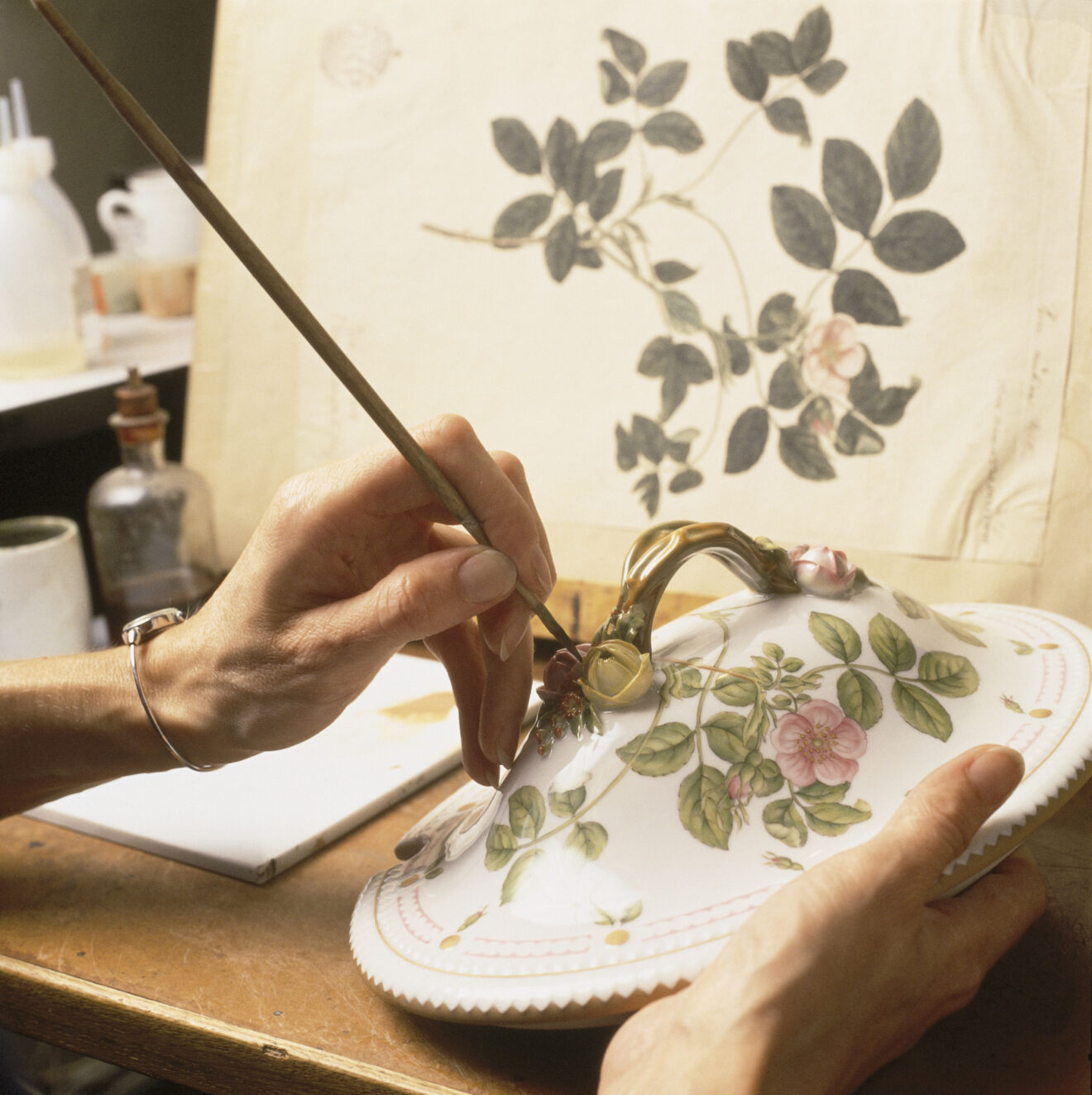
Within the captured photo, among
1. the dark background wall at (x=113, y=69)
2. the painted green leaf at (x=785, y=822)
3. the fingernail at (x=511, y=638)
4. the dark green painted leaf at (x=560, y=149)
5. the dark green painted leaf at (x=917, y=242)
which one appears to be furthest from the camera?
the dark background wall at (x=113, y=69)

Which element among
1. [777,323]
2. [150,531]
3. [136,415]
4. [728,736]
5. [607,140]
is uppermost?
[607,140]

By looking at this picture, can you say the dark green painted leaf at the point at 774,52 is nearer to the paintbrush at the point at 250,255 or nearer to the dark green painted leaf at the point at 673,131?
the dark green painted leaf at the point at 673,131

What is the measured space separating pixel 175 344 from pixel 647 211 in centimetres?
67

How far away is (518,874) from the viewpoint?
0.49 metres

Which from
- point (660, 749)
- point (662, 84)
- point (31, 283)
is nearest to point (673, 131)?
point (662, 84)

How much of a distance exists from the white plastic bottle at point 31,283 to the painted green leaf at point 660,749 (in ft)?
2.93

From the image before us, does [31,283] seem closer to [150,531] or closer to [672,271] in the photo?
[150,531]

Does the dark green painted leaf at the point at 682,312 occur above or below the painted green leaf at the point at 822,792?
above

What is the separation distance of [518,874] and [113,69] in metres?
1.23

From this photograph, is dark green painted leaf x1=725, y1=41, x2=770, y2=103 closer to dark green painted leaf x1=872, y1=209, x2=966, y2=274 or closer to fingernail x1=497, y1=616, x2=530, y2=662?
dark green painted leaf x1=872, y1=209, x2=966, y2=274

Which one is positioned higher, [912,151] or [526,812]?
[912,151]

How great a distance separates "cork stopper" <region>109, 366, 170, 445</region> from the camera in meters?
1.00

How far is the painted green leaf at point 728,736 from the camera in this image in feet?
1.60

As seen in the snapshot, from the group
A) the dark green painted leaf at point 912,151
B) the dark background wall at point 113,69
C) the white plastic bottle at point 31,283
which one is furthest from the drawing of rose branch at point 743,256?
the dark background wall at point 113,69
